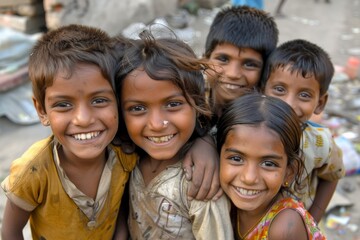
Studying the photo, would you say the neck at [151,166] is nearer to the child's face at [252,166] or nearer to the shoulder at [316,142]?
the child's face at [252,166]

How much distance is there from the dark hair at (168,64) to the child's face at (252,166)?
0.20 m

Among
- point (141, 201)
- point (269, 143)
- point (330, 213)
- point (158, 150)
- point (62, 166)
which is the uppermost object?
point (269, 143)

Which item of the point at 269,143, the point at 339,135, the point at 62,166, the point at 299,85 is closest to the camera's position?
the point at 269,143

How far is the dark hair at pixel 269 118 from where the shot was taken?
143cm

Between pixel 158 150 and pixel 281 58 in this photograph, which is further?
pixel 281 58

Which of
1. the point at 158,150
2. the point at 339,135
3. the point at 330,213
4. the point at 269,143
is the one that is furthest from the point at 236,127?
the point at 339,135

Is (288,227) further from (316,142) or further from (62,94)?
(62,94)

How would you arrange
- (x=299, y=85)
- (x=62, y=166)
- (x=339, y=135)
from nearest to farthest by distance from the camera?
(x=62, y=166), (x=299, y=85), (x=339, y=135)

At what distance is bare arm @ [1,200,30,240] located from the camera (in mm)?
1524

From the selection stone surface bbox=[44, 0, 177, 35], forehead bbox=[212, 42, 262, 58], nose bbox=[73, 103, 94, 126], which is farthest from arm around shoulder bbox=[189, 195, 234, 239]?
stone surface bbox=[44, 0, 177, 35]

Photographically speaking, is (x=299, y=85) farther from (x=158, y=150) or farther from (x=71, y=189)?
(x=71, y=189)

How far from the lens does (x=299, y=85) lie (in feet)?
6.07

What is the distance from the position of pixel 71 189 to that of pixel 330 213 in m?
2.46

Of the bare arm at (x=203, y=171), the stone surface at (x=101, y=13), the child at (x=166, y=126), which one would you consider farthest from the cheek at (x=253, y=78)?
the stone surface at (x=101, y=13)
